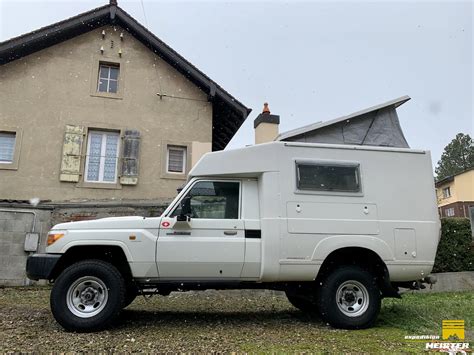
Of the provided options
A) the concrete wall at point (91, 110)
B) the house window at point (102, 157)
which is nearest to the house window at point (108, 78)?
the concrete wall at point (91, 110)

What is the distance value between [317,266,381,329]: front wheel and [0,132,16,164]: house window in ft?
33.1

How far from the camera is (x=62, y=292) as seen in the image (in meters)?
5.01

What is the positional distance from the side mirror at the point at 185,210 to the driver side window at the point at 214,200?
0.20 feet

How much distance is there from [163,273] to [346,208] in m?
2.80

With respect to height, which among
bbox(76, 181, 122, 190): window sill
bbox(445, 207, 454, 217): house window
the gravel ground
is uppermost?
bbox(445, 207, 454, 217): house window

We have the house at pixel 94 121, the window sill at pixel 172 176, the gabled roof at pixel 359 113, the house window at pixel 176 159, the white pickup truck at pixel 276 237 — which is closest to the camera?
the white pickup truck at pixel 276 237

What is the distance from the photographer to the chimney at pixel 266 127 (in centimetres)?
1281

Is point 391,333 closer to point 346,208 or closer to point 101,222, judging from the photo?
point 346,208

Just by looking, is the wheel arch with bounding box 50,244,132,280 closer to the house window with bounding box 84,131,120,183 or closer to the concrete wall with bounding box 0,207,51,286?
the concrete wall with bounding box 0,207,51,286

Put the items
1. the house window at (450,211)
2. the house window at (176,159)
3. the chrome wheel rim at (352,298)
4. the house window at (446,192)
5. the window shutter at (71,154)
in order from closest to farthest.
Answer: the chrome wheel rim at (352,298)
the window shutter at (71,154)
the house window at (176,159)
the house window at (450,211)
the house window at (446,192)

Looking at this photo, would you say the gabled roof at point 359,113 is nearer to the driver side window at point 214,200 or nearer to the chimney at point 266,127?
the driver side window at point 214,200

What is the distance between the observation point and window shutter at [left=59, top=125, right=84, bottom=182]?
11312 millimetres

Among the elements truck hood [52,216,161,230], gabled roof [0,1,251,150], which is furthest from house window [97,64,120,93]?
truck hood [52,216,161,230]

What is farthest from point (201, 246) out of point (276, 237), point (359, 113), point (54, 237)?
point (359, 113)
